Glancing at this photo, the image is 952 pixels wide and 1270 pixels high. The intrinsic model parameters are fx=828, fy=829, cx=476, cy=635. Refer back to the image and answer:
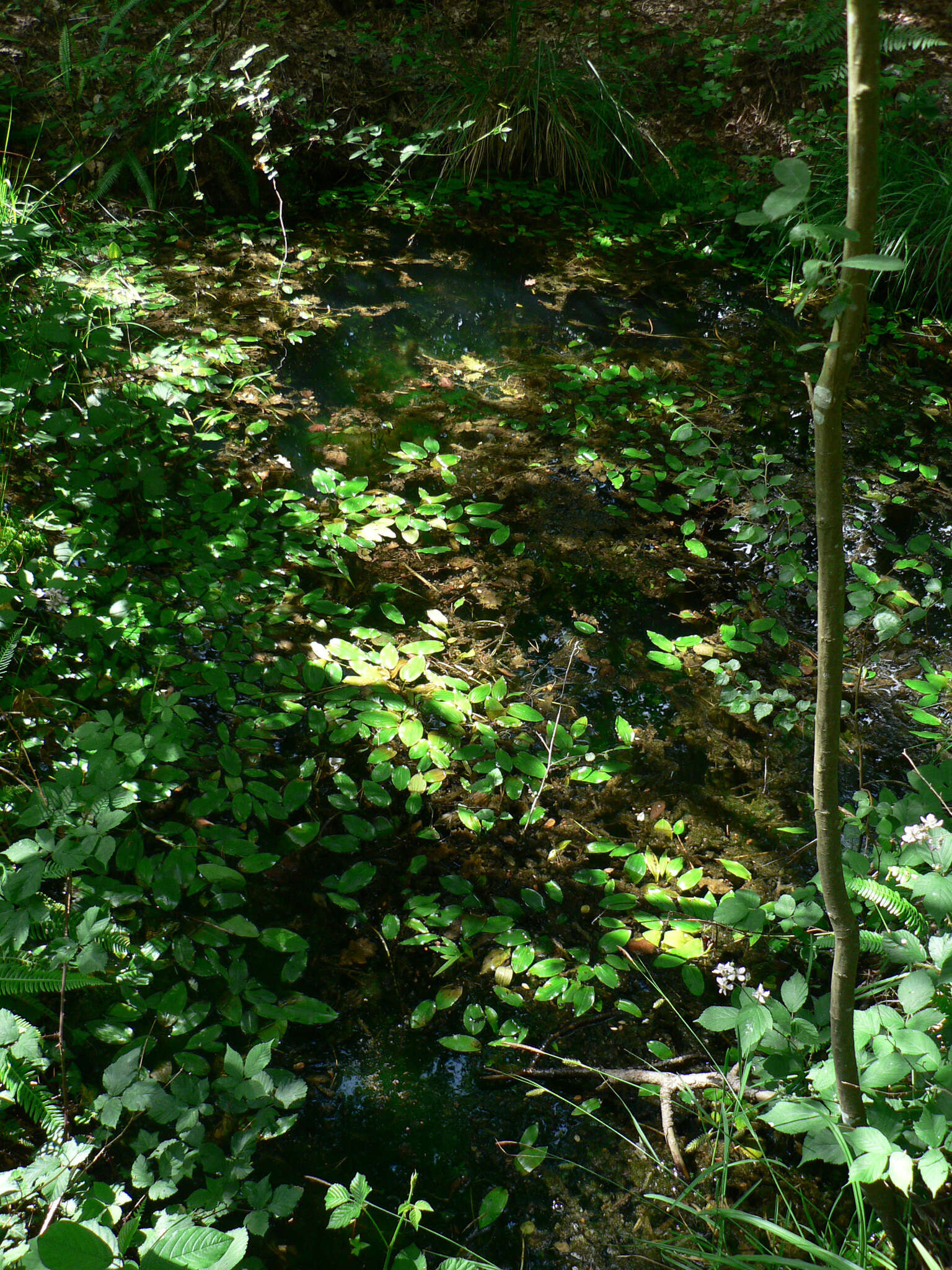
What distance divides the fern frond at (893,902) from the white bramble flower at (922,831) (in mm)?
128

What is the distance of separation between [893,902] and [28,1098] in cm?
145

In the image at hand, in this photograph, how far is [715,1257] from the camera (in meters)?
1.13

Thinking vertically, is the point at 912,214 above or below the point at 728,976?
above

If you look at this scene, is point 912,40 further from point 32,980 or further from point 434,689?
point 32,980

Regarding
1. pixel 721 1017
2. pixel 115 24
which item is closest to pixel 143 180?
pixel 115 24

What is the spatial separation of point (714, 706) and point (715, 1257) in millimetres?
1461

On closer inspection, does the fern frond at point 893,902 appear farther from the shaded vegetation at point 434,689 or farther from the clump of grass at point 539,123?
the clump of grass at point 539,123

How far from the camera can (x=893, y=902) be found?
143cm

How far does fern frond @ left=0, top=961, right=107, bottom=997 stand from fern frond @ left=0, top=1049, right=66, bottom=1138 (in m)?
0.10

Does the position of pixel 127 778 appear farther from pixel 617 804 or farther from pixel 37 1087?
pixel 617 804

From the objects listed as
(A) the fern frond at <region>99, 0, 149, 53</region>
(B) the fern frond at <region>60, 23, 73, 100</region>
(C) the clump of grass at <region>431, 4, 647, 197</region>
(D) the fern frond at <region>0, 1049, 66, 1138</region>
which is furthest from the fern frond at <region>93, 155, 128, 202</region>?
(D) the fern frond at <region>0, 1049, 66, 1138</region>

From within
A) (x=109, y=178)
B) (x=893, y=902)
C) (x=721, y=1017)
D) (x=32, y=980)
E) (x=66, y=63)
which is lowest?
(x=32, y=980)

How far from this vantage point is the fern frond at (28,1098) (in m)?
1.29

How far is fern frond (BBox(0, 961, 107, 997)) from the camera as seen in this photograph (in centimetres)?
137
